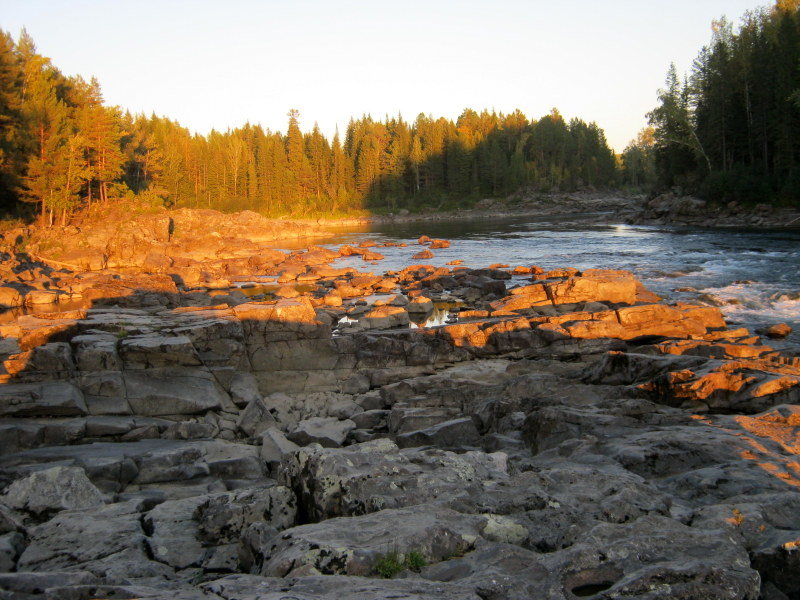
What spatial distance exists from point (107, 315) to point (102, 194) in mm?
45395

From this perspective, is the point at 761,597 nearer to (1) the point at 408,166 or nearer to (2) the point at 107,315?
(2) the point at 107,315

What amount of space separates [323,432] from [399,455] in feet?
15.2

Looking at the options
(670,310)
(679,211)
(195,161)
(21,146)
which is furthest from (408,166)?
(670,310)

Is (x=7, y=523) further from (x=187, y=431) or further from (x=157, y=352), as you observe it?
(x=157, y=352)

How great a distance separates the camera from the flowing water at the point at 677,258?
74.1ft

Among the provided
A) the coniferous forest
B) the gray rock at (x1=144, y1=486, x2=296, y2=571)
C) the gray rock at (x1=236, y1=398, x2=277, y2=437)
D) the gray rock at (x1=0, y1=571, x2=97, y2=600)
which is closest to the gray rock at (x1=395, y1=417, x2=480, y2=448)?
the gray rock at (x1=236, y1=398, x2=277, y2=437)

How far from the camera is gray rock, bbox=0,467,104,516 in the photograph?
6.81 m

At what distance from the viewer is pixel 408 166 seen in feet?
385

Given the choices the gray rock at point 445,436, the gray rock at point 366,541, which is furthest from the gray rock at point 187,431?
the gray rock at point 366,541

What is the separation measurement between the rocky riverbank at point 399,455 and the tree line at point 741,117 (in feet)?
137

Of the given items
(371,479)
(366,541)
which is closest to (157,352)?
(371,479)

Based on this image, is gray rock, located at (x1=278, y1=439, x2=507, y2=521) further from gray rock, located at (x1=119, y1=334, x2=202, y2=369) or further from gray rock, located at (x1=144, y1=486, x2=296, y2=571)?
gray rock, located at (x1=119, y1=334, x2=202, y2=369)

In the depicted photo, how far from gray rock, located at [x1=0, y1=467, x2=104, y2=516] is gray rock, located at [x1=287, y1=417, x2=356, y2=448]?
4.24 meters

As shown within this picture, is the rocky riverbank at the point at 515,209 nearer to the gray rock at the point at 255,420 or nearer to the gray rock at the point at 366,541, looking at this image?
the gray rock at the point at 255,420
